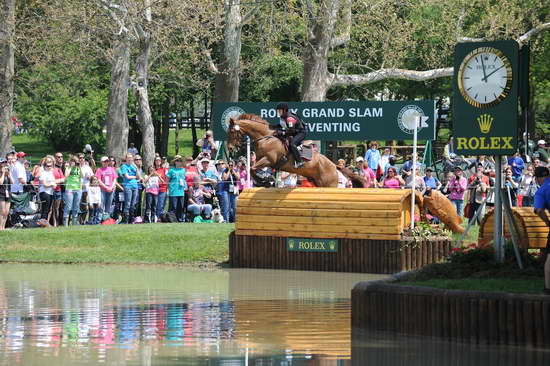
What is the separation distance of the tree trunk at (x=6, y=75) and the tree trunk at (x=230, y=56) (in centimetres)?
713

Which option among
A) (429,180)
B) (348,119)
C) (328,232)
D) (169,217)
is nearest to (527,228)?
(328,232)

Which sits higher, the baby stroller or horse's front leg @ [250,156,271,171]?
horse's front leg @ [250,156,271,171]

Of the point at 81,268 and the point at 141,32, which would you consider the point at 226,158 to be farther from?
the point at 81,268

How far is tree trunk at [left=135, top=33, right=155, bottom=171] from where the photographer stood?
42531 mm

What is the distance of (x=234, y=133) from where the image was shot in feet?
90.8

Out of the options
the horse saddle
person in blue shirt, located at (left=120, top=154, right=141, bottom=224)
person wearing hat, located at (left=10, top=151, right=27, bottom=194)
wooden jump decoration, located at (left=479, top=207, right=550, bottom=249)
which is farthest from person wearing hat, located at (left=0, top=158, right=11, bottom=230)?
wooden jump decoration, located at (left=479, top=207, right=550, bottom=249)

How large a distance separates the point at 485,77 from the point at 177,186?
16.5 metres

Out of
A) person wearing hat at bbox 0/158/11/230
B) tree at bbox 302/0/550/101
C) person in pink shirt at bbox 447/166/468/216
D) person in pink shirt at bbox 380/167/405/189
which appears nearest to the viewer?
person wearing hat at bbox 0/158/11/230

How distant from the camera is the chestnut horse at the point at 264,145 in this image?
90.6 ft

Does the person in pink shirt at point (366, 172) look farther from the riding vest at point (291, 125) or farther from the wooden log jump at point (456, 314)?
the wooden log jump at point (456, 314)

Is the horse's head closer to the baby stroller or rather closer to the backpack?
the backpack

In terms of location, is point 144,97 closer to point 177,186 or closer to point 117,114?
point 117,114

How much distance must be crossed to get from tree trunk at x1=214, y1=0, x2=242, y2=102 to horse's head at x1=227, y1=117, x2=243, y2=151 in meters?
16.0

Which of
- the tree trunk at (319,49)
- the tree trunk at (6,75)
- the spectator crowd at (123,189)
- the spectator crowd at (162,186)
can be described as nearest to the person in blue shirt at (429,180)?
the spectator crowd at (162,186)
